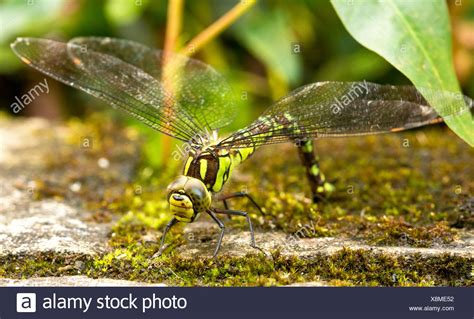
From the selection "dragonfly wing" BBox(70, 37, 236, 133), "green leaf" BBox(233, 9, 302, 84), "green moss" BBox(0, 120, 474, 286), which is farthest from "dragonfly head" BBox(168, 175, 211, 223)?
"green leaf" BBox(233, 9, 302, 84)

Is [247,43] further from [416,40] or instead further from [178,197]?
[178,197]

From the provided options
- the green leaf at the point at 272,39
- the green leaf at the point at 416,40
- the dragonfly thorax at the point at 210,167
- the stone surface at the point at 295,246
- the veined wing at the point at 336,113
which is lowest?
the stone surface at the point at 295,246

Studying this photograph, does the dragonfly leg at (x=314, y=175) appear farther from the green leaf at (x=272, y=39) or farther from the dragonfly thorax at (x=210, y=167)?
the green leaf at (x=272, y=39)

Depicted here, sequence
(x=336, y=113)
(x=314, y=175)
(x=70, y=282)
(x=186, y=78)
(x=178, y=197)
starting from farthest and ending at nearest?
(x=186, y=78) → (x=314, y=175) → (x=336, y=113) → (x=178, y=197) → (x=70, y=282)

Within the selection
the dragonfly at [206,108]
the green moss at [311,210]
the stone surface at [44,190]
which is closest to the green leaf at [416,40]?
the dragonfly at [206,108]

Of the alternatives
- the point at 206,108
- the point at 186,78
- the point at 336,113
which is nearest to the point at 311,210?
the point at 336,113

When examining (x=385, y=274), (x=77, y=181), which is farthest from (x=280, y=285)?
(x=77, y=181)
